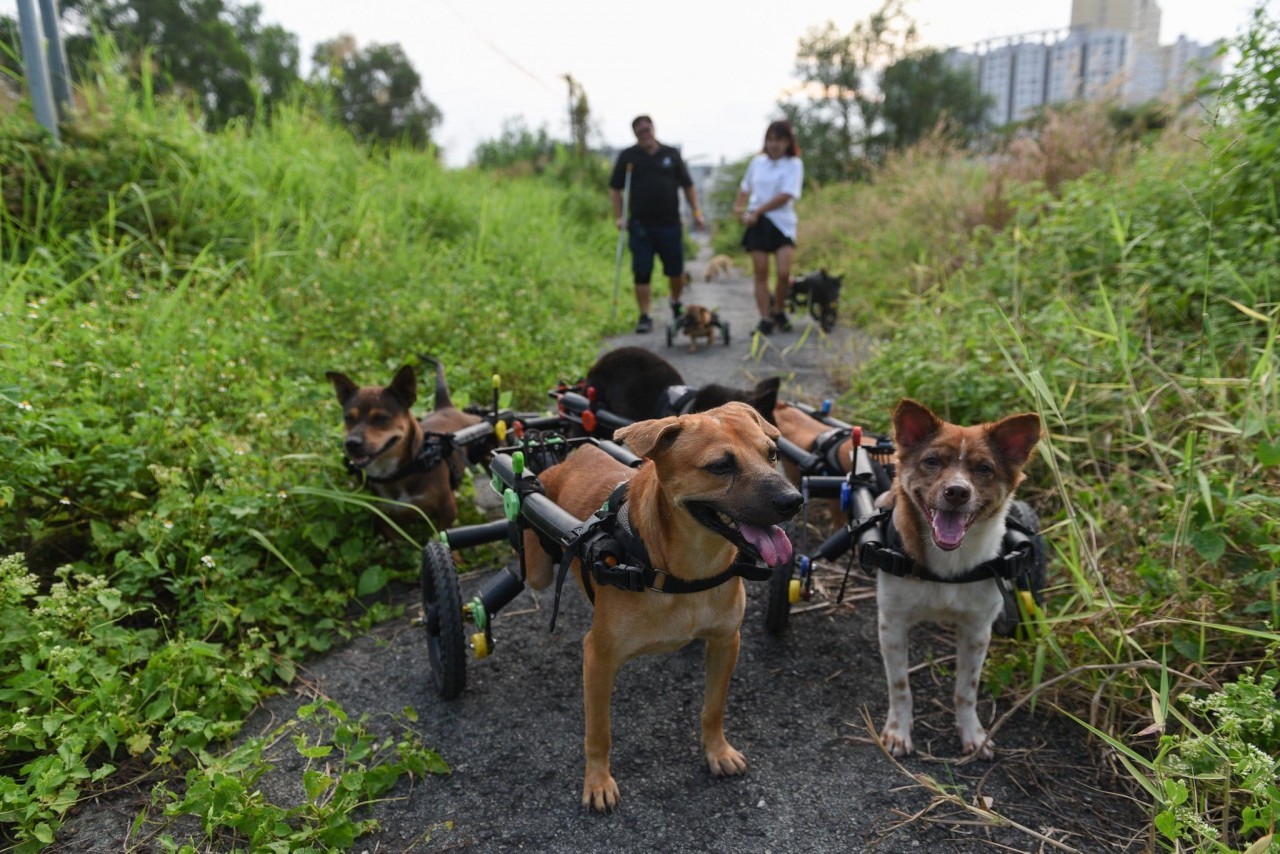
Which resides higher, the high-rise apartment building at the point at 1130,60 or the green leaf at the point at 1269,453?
the high-rise apartment building at the point at 1130,60

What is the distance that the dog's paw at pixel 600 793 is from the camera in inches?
89.7

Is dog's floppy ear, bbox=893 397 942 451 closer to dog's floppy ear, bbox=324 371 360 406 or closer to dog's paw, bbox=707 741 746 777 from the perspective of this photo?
dog's paw, bbox=707 741 746 777

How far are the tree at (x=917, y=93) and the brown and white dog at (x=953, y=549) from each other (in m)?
31.8

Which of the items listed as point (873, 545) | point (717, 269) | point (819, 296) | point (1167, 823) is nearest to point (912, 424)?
point (873, 545)

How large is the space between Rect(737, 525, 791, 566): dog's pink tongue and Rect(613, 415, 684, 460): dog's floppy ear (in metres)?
0.34

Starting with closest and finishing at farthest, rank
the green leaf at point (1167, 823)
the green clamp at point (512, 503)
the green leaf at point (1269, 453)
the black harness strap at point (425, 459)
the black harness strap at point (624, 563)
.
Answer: the green leaf at point (1167, 823) < the black harness strap at point (624, 563) < the green leaf at point (1269, 453) < the green clamp at point (512, 503) < the black harness strap at point (425, 459)

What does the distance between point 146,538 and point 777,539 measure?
104 inches

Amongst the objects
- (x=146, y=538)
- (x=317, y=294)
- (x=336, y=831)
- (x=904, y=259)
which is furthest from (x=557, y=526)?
(x=904, y=259)

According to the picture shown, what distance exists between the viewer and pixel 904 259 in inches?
392

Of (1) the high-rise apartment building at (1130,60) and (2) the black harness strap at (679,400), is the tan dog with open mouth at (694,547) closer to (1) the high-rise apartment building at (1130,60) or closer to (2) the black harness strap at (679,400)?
(2) the black harness strap at (679,400)

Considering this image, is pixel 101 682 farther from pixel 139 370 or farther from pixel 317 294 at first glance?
pixel 317 294

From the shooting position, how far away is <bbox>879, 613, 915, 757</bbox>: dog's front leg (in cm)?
255

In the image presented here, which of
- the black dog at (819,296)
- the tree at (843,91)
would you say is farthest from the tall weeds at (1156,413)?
the tree at (843,91)

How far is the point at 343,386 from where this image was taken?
4.07 m
